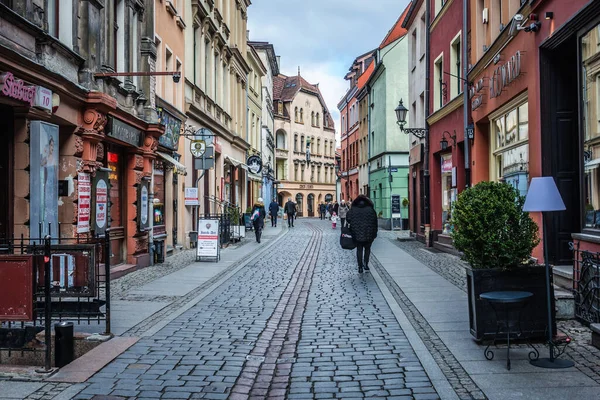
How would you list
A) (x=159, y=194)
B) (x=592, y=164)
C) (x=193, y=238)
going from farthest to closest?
(x=193, y=238) → (x=159, y=194) → (x=592, y=164)

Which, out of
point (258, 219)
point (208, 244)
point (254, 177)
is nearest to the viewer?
point (208, 244)

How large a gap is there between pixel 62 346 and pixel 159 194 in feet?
42.5

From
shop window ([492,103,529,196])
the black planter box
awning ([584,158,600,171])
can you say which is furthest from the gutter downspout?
the black planter box

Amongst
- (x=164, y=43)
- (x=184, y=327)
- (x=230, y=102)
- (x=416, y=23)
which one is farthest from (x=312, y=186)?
(x=184, y=327)

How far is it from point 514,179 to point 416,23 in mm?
15782

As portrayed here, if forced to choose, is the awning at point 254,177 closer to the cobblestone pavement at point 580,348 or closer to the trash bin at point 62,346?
the cobblestone pavement at point 580,348

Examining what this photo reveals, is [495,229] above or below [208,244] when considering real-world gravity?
above

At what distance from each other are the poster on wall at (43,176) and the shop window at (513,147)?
8.50 m

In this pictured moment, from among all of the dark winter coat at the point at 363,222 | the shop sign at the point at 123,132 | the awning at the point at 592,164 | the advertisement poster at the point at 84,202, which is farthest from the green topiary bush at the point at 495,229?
the shop sign at the point at 123,132

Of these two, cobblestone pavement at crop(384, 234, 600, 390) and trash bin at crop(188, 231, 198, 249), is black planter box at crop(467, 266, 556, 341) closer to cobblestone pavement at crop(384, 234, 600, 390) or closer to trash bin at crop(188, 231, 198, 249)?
cobblestone pavement at crop(384, 234, 600, 390)

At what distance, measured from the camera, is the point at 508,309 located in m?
6.32

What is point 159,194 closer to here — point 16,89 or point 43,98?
point 43,98

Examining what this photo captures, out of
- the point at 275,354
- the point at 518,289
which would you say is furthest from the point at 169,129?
the point at 518,289

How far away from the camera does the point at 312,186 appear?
82688mm
